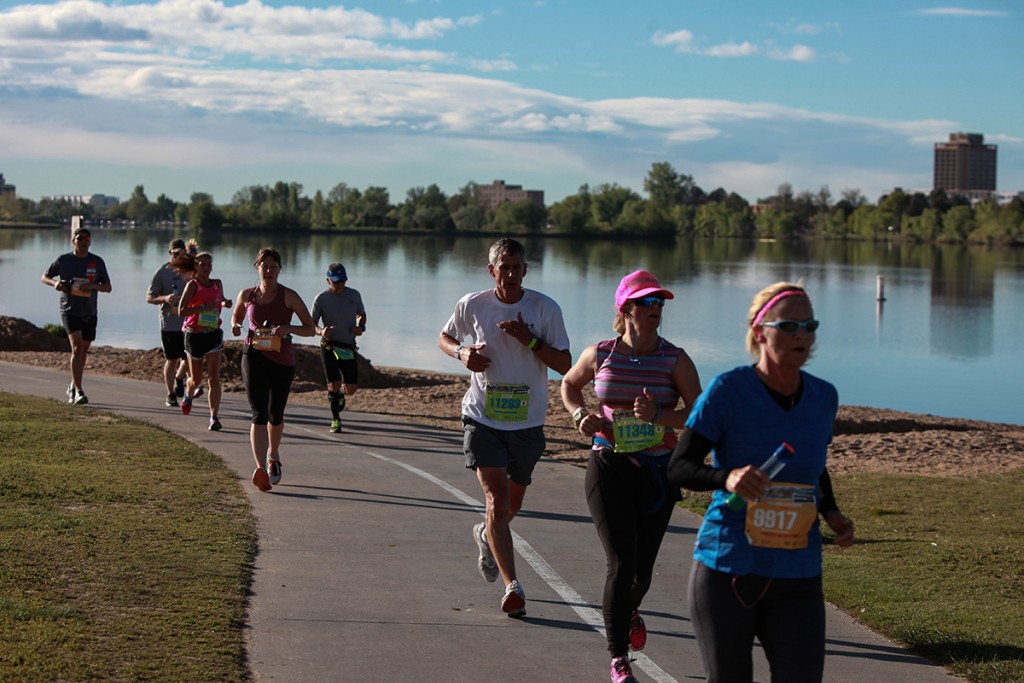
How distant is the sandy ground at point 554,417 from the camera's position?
1647 centimetres

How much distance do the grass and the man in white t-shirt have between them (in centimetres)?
219

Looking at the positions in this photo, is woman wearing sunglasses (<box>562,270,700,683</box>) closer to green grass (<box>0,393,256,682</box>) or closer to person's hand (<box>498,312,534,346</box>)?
person's hand (<box>498,312,534,346</box>)

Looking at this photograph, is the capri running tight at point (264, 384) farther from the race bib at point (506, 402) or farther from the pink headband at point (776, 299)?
the pink headband at point (776, 299)

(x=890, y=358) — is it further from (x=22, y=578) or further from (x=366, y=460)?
(x=22, y=578)

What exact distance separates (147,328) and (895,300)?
140 feet

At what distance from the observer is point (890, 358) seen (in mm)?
45406

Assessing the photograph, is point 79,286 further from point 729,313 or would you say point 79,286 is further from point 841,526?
point 729,313

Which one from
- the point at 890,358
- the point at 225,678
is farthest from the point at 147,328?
the point at 225,678

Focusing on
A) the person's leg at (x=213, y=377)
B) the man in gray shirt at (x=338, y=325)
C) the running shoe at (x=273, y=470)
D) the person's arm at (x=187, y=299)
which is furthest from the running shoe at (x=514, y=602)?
the man in gray shirt at (x=338, y=325)

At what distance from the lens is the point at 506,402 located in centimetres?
758

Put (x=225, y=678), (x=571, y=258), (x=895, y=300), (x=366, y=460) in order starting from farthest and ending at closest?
(x=571, y=258), (x=895, y=300), (x=366, y=460), (x=225, y=678)

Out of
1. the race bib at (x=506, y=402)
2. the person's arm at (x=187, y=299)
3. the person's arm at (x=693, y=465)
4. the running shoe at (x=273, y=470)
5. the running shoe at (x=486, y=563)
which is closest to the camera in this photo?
the person's arm at (x=693, y=465)

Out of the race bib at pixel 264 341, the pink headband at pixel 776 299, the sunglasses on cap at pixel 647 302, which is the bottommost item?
the race bib at pixel 264 341

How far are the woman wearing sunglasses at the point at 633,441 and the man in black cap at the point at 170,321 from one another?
37.1 feet
